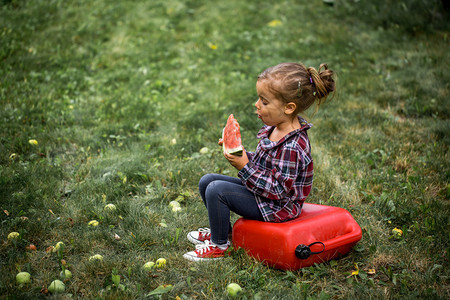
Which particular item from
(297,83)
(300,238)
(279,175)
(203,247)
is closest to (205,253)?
(203,247)

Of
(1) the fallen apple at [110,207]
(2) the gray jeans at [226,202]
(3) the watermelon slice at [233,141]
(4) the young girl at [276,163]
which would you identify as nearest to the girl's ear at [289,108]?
(4) the young girl at [276,163]

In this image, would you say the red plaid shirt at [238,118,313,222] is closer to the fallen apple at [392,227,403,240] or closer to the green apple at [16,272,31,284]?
the fallen apple at [392,227,403,240]

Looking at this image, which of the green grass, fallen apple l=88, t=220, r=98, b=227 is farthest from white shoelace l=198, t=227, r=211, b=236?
fallen apple l=88, t=220, r=98, b=227

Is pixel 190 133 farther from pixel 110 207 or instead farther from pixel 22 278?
pixel 22 278

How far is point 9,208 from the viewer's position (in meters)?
3.08

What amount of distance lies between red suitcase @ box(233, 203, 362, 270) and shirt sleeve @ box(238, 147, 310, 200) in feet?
Result: 0.75

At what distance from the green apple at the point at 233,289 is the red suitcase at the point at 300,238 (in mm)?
308

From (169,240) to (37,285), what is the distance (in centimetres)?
91

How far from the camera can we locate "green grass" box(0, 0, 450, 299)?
8.54 feet

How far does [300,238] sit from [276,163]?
1.67ft

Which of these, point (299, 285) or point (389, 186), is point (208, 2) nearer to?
point (389, 186)

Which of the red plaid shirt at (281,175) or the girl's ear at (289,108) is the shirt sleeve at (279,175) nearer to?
the red plaid shirt at (281,175)

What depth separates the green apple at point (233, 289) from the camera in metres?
2.37

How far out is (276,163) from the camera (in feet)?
8.34
